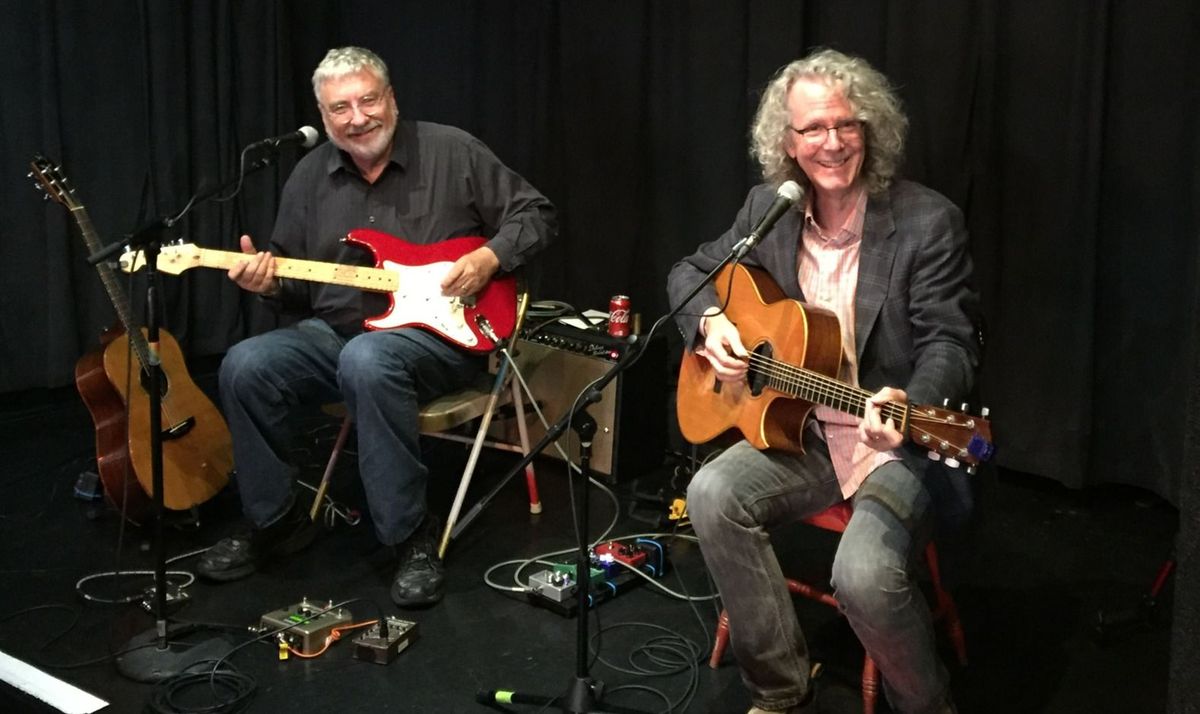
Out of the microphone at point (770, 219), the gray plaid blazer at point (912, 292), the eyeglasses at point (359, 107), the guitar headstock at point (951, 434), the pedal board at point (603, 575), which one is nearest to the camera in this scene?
the guitar headstock at point (951, 434)

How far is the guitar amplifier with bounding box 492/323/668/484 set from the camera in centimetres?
370

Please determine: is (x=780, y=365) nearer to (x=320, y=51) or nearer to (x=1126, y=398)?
(x=1126, y=398)

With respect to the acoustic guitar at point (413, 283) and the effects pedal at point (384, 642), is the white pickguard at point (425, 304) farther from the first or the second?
the effects pedal at point (384, 642)

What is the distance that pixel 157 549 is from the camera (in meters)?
2.41

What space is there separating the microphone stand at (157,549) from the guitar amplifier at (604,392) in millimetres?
1430

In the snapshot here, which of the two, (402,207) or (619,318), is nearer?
(402,207)

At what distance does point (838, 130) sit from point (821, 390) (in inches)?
21.1

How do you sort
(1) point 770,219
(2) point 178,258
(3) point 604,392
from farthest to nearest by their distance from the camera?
1. (3) point 604,392
2. (2) point 178,258
3. (1) point 770,219

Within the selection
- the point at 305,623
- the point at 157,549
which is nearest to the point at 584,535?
the point at 305,623

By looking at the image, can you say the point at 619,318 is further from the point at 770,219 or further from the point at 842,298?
the point at 770,219

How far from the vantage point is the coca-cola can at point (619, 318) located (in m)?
3.73

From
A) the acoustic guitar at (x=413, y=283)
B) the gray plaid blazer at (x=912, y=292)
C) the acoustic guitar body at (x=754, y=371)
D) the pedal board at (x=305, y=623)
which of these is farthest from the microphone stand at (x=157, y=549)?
the gray plaid blazer at (x=912, y=292)

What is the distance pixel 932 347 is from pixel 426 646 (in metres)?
1.37

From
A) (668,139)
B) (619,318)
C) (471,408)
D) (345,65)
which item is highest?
(345,65)
